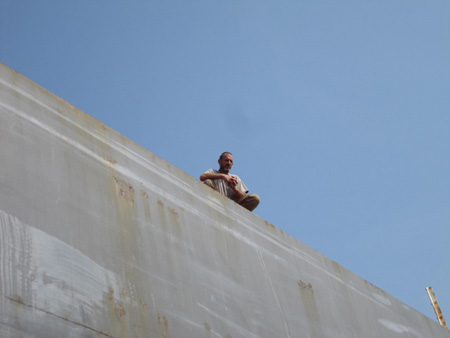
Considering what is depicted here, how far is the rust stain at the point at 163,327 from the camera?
5136mm

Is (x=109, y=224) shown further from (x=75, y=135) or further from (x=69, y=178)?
(x=75, y=135)

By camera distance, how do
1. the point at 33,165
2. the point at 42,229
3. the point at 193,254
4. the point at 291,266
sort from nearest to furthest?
1. the point at 42,229
2. the point at 33,165
3. the point at 193,254
4. the point at 291,266

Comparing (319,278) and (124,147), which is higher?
(124,147)

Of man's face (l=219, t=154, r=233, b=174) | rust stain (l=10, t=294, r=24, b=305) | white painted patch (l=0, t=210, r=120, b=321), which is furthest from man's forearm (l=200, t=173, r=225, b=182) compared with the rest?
rust stain (l=10, t=294, r=24, b=305)

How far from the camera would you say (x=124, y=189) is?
5.87 m

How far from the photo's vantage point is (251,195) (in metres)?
8.15

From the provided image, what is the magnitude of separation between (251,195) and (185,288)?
104 inches

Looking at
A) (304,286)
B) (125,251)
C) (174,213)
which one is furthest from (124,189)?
(304,286)

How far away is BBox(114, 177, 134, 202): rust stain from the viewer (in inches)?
228

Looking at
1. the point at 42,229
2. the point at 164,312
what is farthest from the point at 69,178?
the point at 164,312

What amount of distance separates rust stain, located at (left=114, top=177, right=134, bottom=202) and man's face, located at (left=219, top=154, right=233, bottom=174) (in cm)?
281

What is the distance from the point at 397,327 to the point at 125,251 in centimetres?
385

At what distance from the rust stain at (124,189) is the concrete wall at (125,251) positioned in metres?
0.01

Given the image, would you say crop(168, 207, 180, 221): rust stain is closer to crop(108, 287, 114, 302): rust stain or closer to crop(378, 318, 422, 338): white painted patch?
crop(108, 287, 114, 302): rust stain
